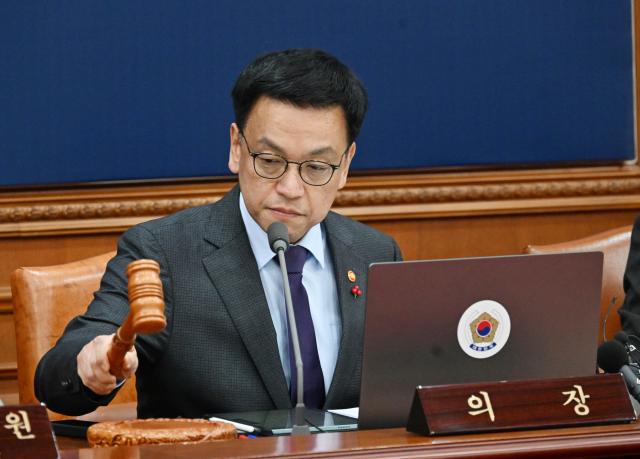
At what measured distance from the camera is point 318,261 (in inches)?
90.6

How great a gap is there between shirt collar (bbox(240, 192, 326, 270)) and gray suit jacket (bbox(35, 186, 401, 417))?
0.8 inches

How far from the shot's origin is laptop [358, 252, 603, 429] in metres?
1.59

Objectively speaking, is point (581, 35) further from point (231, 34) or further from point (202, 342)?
point (202, 342)

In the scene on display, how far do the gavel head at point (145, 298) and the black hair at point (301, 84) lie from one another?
82 centimetres

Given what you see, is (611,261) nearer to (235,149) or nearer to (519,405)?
(235,149)

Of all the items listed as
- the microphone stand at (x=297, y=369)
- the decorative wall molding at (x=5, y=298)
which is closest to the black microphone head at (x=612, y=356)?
the microphone stand at (x=297, y=369)

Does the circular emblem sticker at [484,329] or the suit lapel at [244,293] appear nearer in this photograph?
the circular emblem sticker at [484,329]

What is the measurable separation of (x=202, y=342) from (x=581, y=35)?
200 cm

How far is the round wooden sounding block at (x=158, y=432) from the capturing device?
1546 mm

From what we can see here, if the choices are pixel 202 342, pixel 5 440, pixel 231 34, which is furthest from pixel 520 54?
pixel 5 440

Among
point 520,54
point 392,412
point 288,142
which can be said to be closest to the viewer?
point 392,412

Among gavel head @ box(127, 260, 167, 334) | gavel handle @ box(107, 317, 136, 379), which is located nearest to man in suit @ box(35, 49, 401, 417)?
gavel handle @ box(107, 317, 136, 379)

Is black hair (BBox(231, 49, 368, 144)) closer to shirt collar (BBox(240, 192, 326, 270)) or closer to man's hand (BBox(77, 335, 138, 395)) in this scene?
shirt collar (BBox(240, 192, 326, 270))

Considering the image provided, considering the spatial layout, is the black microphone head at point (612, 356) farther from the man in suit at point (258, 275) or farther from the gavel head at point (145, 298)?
the gavel head at point (145, 298)
